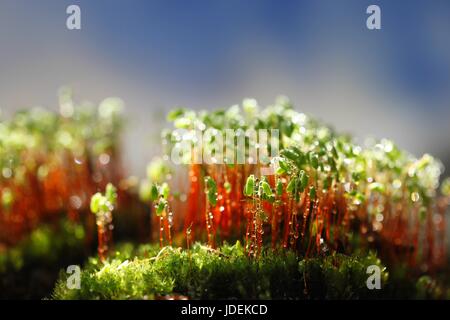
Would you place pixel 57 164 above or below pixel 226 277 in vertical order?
above

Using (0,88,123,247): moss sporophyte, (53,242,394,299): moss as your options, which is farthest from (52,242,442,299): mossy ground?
(0,88,123,247): moss sporophyte

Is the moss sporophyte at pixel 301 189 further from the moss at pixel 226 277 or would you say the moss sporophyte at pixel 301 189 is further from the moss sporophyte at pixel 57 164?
the moss sporophyte at pixel 57 164

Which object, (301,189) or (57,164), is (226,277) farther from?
(57,164)

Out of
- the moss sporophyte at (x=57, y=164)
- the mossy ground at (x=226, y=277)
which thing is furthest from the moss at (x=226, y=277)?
the moss sporophyte at (x=57, y=164)

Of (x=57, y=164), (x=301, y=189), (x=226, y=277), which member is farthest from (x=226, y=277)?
(x=57, y=164)

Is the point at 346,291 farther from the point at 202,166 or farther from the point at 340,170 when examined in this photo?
the point at 202,166

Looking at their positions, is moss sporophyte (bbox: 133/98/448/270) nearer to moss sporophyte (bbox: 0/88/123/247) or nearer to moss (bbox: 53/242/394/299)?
moss (bbox: 53/242/394/299)

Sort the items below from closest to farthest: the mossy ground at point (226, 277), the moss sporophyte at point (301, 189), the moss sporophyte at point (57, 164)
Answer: the mossy ground at point (226, 277)
the moss sporophyte at point (301, 189)
the moss sporophyte at point (57, 164)

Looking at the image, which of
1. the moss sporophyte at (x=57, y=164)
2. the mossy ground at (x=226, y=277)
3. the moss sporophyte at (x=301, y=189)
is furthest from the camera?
the moss sporophyte at (x=57, y=164)
